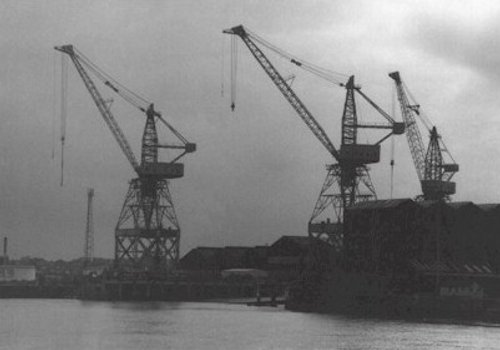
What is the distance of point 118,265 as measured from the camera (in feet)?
654

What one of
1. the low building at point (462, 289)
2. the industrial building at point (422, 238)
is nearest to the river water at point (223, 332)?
the low building at point (462, 289)

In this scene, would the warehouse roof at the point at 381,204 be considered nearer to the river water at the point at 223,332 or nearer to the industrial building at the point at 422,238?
the industrial building at the point at 422,238

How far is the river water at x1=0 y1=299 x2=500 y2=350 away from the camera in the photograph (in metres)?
98.2

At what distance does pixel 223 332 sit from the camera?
111125 mm

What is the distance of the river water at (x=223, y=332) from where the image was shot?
9819cm

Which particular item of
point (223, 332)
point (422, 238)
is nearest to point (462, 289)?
point (422, 238)

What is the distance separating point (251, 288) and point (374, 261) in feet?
148

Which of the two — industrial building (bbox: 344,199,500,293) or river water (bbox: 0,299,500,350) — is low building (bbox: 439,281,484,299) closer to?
industrial building (bbox: 344,199,500,293)

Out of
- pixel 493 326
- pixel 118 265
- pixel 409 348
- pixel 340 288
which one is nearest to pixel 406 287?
pixel 340 288

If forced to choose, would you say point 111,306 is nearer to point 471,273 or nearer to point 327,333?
point 471,273

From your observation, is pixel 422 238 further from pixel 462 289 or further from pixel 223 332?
pixel 223 332

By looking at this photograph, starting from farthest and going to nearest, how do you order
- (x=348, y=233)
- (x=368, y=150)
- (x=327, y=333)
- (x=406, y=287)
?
(x=368, y=150), (x=348, y=233), (x=406, y=287), (x=327, y=333)

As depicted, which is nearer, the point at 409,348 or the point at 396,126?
the point at 409,348

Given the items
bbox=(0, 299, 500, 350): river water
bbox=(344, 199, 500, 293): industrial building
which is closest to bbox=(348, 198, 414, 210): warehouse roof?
bbox=(344, 199, 500, 293): industrial building
